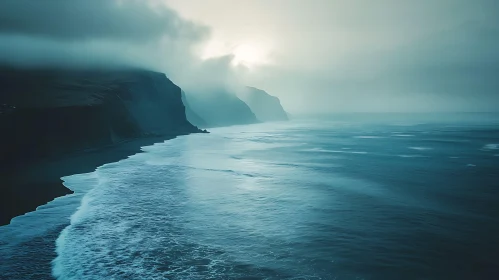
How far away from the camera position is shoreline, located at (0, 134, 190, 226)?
2188 centimetres

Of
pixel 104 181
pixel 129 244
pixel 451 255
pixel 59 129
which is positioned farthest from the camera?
pixel 59 129

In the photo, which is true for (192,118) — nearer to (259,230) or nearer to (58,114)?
(58,114)

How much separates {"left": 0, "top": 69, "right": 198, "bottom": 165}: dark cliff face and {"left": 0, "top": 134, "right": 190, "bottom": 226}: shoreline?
4.27 meters

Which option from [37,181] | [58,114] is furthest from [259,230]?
[58,114]

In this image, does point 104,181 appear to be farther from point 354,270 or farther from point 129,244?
point 354,270

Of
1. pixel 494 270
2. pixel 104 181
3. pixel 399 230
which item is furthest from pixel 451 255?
pixel 104 181

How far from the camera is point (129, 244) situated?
15969 mm

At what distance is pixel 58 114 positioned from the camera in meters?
52.3

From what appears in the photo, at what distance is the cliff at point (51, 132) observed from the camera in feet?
92.6

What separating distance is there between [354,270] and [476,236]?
940 cm

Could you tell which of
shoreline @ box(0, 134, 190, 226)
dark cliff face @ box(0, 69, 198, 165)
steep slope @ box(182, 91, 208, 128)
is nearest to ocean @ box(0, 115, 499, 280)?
shoreline @ box(0, 134, 190, 226)

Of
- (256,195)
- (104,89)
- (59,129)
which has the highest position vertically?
(104,89)

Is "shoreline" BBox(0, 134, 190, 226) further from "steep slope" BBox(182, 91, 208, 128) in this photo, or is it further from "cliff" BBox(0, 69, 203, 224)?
"steep slope" BBox(182, 91, 208, 128)

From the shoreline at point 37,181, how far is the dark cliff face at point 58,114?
14.0ft
